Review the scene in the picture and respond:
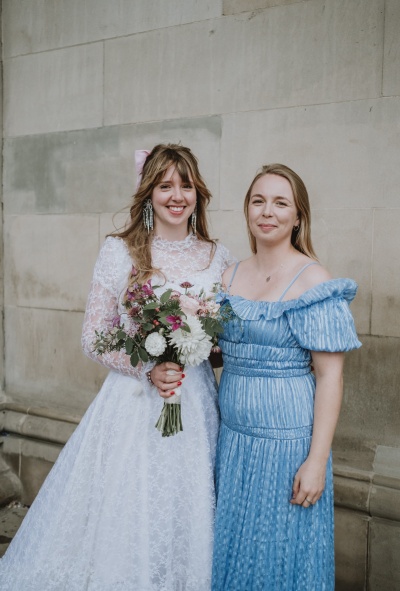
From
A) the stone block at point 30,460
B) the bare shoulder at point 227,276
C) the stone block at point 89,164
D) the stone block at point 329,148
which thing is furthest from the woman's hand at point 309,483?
the stone block at point 30,460

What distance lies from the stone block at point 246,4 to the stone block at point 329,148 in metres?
0.62

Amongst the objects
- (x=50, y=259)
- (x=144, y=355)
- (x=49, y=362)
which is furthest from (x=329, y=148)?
(x=49, y=362)

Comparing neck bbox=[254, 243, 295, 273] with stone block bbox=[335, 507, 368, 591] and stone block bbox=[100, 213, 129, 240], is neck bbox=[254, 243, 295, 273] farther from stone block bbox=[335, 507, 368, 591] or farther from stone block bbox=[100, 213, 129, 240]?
stone block bbox=[100, 213, 129, 240]

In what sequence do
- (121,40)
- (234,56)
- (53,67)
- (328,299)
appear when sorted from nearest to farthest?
(328,299) < (234,56) < (121,40) < (53,67)

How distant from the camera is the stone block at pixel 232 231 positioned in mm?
3932

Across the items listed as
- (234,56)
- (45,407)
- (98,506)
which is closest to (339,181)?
(234,56)

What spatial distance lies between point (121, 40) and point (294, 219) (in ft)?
7.83

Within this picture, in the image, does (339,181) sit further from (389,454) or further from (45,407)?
(45,407)

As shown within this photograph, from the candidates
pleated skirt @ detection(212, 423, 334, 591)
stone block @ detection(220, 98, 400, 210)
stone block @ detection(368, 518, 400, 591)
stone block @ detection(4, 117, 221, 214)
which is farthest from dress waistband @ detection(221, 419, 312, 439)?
stone block @ detection(4, 117, 221, 214)

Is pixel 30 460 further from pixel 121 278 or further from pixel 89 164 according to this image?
pixel 121 278

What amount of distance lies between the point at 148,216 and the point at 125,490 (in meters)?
1.29

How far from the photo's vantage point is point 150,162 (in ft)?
9.58

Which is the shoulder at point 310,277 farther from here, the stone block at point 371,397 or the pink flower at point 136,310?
the stone block at point 371,397

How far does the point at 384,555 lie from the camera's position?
11.3 ft
